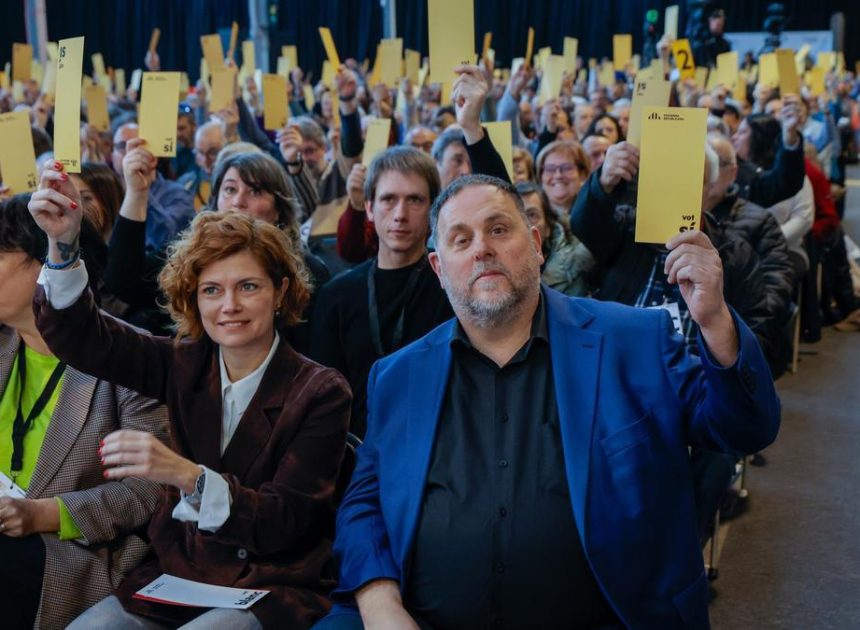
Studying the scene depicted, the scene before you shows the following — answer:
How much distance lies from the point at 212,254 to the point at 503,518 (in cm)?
93

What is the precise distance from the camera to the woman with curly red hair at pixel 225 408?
2.22 m

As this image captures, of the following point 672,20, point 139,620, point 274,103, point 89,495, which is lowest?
point 139,620

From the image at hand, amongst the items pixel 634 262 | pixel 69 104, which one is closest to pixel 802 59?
pixel 634 262

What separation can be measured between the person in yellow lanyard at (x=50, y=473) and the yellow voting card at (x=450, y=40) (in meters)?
1.26

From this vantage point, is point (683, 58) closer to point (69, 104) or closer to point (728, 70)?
point (728, 70)

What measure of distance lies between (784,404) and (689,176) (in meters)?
3.84

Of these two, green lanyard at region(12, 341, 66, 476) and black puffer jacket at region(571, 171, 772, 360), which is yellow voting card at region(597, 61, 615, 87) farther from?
green lanyard at region(12, 341, 66, 476)

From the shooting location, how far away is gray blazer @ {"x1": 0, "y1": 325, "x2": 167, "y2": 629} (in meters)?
2.40

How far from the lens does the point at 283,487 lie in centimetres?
227

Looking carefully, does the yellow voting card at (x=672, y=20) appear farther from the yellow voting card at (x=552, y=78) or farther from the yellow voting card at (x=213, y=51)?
the yellow voting card at (x=213, y=51)

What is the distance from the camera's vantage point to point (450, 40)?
3209 millimetres

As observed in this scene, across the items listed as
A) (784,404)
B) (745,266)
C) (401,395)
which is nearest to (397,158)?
(745,266)

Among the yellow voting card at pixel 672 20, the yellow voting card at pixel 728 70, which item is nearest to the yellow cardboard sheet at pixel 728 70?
the yellow voting card at pixel 728 70

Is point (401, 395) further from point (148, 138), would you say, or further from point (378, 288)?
point (148, 138)
